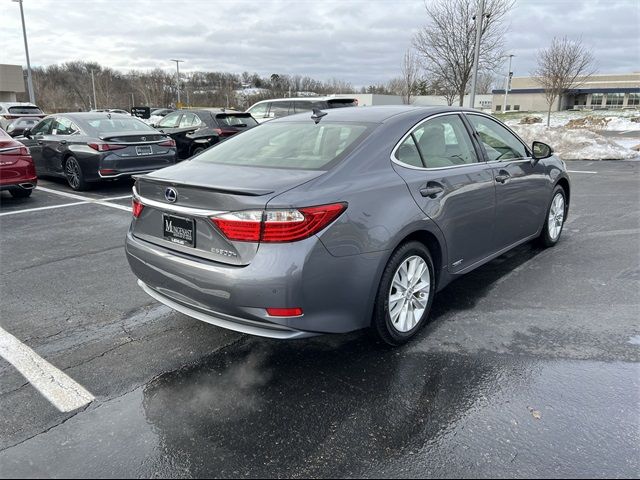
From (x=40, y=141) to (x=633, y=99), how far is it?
8578cm

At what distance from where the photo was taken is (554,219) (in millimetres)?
5625

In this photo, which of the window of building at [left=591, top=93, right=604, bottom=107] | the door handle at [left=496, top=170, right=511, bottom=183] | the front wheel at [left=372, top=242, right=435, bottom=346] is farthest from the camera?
the window of building at [left=591, top=93, right=604, bottom=107]

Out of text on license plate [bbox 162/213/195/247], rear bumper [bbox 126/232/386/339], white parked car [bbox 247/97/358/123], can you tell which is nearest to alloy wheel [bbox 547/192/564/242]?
rear bumper [bbox 126/232/386/339]

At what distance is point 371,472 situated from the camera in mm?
2268

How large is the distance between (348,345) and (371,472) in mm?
1241

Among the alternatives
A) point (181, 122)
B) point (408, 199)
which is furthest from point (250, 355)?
point (181, 122)

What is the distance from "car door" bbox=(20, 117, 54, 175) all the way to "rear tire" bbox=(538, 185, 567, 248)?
9441mm

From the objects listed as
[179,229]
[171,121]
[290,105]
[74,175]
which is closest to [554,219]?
[179,229]

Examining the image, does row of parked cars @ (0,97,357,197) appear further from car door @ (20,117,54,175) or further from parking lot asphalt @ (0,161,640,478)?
parking lot asphalt @ (0,161,640,478)

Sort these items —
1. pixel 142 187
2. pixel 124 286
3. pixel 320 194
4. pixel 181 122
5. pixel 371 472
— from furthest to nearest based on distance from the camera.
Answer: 1. pixel 181 122
2. pixel 124 286
3. pixel 142 187
4. pixel 320 194
5. pixel 371 472

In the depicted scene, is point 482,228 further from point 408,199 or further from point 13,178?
point 13,178

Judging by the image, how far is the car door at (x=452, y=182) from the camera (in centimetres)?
342

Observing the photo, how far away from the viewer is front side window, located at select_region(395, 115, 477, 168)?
3.49 meters

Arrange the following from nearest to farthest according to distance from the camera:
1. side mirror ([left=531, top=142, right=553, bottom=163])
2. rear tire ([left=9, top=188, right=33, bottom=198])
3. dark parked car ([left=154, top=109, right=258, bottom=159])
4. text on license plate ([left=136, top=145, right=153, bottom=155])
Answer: side mirror ([left=531, top=142, right=553, bottom=163]), rear tire ([left=9, top=188, right=33, bottom=198]), text on license plate ([left=136, top=145, right=153, bottom=155]), dark parked car ([left=154, top=109, right=258, bottom=159])
